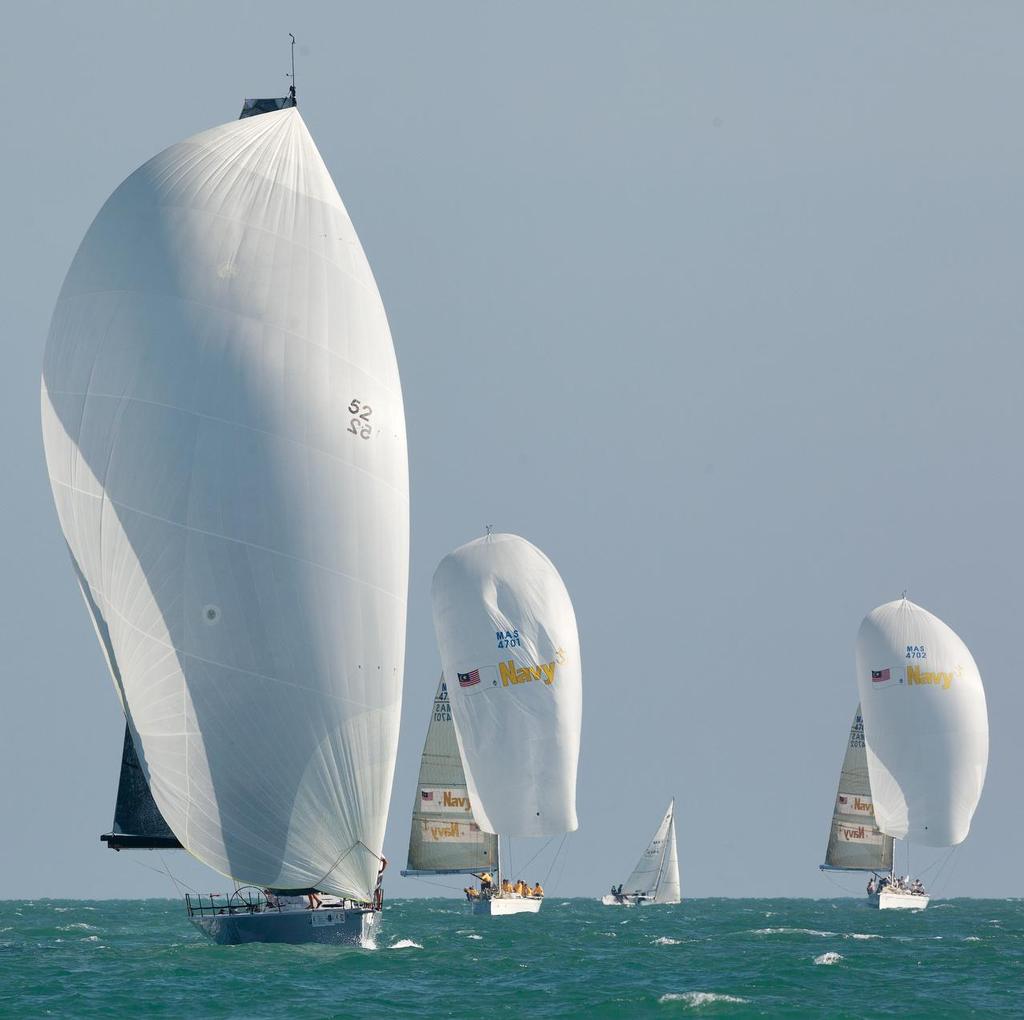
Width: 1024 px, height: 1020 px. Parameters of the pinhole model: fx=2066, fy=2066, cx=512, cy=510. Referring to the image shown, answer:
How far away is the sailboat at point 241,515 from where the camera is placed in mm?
41250

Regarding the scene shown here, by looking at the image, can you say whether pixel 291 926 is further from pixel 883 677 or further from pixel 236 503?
pixel 883 677

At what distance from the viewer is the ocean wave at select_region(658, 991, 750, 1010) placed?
3950cm

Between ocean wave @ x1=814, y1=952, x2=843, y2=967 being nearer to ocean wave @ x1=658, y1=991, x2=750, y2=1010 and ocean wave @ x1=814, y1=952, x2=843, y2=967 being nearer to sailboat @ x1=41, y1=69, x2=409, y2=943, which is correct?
ocean wave @ x1=658, y1=991, x2=750, y2=1010

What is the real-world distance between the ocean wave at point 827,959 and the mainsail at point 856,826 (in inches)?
1543

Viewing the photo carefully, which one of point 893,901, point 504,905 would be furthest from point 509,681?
point 893,901

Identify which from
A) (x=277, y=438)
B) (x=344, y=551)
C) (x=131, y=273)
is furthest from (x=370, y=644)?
(x=131, y=273)

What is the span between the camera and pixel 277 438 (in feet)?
136

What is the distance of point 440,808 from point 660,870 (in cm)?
2314

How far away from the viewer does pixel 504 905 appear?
252 ft

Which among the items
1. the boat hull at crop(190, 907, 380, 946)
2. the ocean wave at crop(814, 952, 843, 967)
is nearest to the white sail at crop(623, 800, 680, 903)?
the ocean wave at crop(814, 952, 843, 967)

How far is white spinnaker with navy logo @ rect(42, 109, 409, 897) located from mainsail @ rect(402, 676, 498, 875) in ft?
109

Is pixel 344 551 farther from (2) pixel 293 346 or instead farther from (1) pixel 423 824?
(1) pixel 423 824

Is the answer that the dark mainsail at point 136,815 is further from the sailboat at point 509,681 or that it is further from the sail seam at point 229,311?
the sailboat at point 509,681

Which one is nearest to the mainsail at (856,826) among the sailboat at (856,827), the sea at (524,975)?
the sailboat at (856,827)
